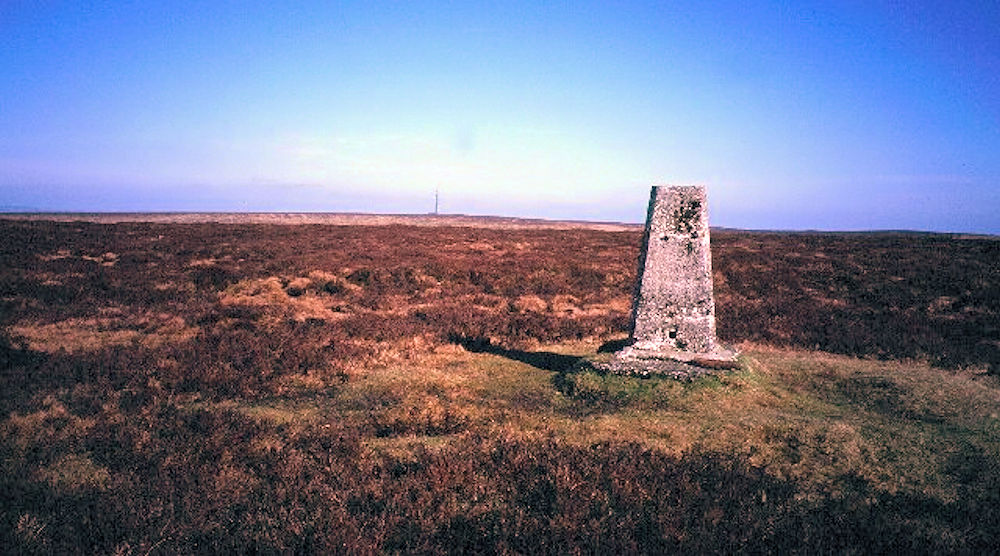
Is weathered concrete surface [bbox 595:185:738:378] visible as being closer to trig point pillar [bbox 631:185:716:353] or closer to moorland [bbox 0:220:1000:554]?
trig point pillar [bbox 631:185:716:353]

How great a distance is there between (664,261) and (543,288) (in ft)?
45.8

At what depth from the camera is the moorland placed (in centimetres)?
477

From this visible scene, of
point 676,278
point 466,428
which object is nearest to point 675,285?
point 676,278

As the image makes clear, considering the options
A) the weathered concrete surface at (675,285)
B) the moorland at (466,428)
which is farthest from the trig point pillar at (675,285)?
the moorland at (466,428)

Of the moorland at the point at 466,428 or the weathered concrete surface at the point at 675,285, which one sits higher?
the weathered concrete surface at the point at 675,285

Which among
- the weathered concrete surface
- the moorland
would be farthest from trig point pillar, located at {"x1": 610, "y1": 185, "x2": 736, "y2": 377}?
the moorland

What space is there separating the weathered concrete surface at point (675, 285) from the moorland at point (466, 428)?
3.69 ft

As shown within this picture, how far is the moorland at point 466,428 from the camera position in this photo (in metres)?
4.77

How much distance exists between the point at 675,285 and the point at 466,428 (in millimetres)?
5747

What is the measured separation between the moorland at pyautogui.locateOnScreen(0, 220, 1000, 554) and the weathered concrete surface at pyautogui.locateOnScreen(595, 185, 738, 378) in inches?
44.3

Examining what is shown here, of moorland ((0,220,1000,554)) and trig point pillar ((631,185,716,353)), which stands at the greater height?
trig point pillar ((631,185,716,353))

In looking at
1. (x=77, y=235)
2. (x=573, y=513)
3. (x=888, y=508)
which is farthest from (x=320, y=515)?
(x=77, y=235)

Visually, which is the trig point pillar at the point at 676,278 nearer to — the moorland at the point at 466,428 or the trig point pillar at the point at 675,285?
the trig point pillar at the point at 675,285

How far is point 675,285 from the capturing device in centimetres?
1131
